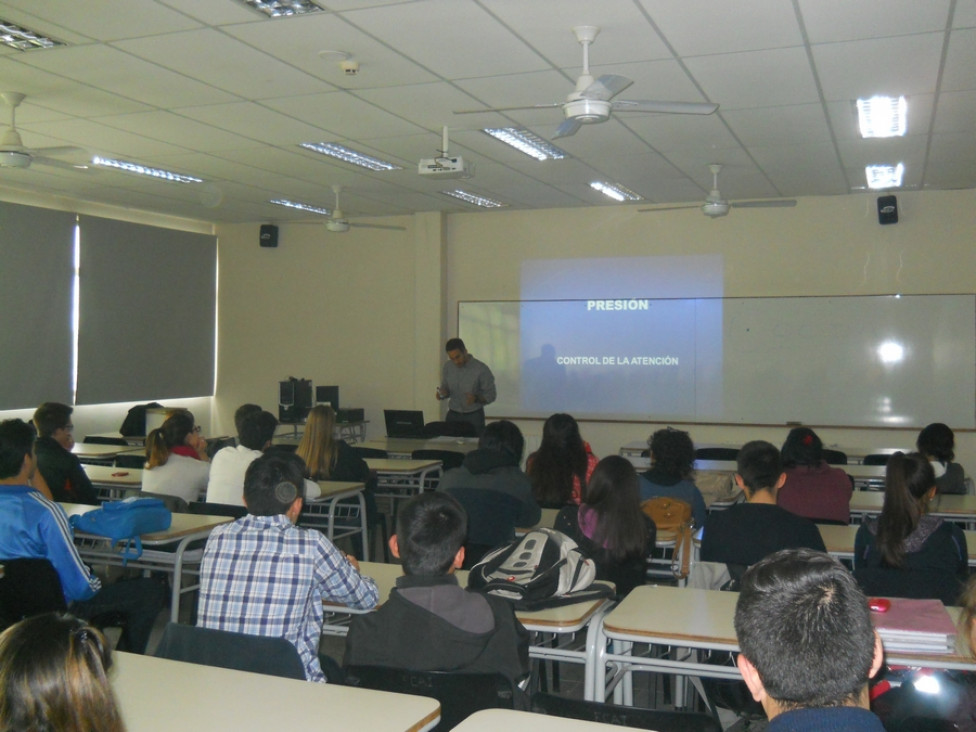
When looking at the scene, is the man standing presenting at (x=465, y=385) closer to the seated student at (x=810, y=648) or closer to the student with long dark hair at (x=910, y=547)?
the student with long dark hair at (x=910, y=547)

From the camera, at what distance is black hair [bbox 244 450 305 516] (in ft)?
9.11

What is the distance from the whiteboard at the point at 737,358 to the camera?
8.40m

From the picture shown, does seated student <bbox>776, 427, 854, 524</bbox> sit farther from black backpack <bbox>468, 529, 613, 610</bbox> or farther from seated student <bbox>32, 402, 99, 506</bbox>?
seated student <bbox>32, 402, 99, 506</bbox>

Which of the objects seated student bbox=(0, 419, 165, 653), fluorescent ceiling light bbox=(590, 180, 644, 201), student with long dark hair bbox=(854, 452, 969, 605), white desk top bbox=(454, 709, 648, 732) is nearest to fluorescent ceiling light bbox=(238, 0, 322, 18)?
seated student bbox=(0, 419, 165, 653)

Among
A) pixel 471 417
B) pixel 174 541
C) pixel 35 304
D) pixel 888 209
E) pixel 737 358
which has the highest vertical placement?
pixel 888 209

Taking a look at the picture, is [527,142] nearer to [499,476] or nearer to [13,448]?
[499,476]

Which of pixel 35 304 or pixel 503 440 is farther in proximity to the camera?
pixel 35 304

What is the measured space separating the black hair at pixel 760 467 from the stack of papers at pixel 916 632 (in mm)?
1005

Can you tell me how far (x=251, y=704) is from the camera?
6.42 feet

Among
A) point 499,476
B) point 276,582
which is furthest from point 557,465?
point 276,582

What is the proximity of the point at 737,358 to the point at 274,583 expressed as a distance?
286 inches

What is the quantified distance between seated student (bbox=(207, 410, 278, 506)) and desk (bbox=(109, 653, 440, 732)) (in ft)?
9.61

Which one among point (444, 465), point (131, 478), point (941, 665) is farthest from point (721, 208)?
point (941, 665)

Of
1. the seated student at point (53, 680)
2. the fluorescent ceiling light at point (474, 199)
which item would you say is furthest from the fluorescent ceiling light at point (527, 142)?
the seated student at point (53, 680)
